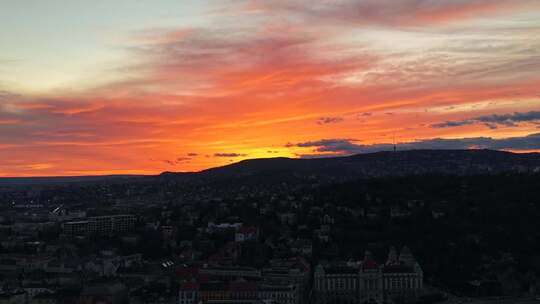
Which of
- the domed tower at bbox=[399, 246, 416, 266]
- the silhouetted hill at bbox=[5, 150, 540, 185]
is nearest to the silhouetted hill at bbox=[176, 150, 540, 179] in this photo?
the silhouetted hill at bbox=[5, 150, 540, 185]

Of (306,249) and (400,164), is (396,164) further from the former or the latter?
(306,249)

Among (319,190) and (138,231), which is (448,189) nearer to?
(319,190)

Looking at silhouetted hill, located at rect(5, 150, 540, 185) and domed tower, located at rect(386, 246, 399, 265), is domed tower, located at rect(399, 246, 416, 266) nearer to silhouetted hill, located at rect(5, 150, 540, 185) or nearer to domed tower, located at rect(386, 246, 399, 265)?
domed tower, located at rect(386, 246, 399, 265)

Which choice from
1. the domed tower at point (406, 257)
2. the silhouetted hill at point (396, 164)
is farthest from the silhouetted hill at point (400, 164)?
the domed tower at point (406, 257)

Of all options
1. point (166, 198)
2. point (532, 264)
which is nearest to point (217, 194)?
point (166, 198)

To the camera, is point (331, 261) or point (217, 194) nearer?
point (331, 261)

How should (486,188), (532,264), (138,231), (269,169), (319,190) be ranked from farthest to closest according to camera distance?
(269,169) → (319,190) → (486,188) → (138,231) → (532,264)

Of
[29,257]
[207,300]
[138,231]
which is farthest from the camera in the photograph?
[138,231]

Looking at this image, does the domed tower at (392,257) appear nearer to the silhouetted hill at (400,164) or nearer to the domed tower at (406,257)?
the domed tower at (406,257)
